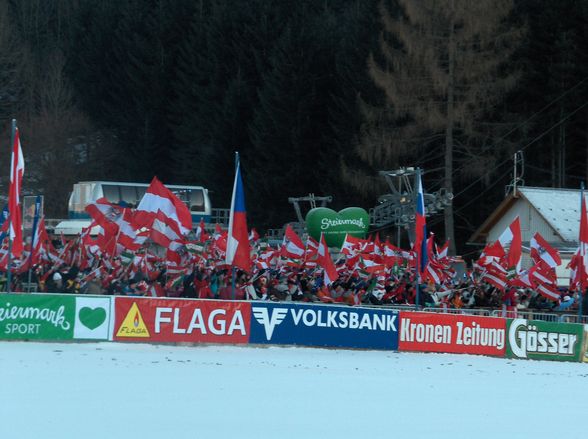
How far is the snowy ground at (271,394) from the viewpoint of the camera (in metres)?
14.9

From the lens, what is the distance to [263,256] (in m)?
31.2

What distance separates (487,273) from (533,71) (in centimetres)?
2638

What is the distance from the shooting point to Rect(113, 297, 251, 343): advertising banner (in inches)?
931

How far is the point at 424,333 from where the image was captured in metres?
26.2

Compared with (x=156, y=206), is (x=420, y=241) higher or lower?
lower

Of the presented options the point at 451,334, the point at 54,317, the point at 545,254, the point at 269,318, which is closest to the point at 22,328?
the point at 54,317

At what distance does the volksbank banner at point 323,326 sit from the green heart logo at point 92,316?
3142 mm

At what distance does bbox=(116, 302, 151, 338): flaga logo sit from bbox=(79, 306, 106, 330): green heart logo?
0.44 meters

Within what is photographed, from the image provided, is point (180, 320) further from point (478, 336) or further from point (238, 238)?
point (478, 336)

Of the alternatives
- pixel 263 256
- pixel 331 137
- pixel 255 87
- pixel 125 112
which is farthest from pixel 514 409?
pixel 125 112

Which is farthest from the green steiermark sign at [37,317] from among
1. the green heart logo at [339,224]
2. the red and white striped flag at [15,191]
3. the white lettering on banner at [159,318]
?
the green heart logo at [339,224]

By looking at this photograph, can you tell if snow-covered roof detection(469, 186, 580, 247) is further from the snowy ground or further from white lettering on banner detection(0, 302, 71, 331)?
white lettering on banner detection(0, 302, 71, 331)

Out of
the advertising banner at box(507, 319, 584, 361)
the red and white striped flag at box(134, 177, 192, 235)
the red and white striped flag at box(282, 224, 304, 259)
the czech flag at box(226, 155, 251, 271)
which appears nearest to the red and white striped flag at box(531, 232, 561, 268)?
the advertising banner at box(507, 319, 584, 361)

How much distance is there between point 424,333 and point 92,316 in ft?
24.4
